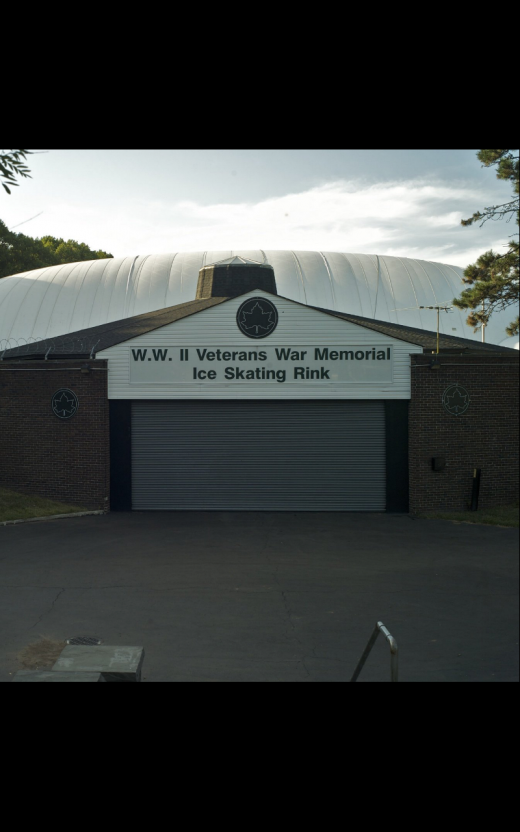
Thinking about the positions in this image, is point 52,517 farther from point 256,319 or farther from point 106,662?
point 106,662

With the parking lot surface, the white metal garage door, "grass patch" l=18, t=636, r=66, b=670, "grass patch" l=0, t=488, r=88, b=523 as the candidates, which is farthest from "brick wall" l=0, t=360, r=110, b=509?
"grass patch" l=18, t=636, r=66, b=670

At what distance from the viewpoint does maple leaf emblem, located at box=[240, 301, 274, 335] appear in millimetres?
15312

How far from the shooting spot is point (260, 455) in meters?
15.5

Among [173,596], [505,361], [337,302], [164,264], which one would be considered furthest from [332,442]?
[164,264]

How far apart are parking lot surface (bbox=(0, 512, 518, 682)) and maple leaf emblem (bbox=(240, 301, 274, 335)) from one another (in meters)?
4.90

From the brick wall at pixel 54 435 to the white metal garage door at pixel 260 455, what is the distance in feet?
2.85

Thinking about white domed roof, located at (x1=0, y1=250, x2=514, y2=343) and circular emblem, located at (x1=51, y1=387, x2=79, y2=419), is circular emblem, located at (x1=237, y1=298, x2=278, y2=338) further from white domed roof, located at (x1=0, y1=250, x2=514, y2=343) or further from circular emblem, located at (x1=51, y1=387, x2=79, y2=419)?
white domed roof, located at (x1=0, y1=250, x2=514, y2=343)

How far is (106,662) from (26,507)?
10291 mm

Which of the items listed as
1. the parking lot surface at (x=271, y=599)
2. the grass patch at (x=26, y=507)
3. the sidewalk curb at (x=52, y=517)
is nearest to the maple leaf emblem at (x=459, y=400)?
the parking lot surface at (x=271, y=599)

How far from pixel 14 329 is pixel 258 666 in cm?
2585

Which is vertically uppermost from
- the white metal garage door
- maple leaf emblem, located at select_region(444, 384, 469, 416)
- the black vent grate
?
maple leaf emblem, located at select_region(444, 384, 469, 416)

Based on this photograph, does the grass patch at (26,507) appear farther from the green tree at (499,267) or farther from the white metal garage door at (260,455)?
the green tree at (499,267)

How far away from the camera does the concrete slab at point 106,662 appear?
505 centimetres

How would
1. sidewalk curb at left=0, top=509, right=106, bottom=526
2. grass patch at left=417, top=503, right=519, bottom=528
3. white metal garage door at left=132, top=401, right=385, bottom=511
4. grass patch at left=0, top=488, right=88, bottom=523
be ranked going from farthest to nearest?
white metal garage door at left=132, top=401, right=385, bottom=511
grass patch at left=0, top=488, right=88, bottom=523
sidewalk curb at left=0, top=509, right=106, bottom=526
grass patch at left=417, top=503, right=519, bottom=528
